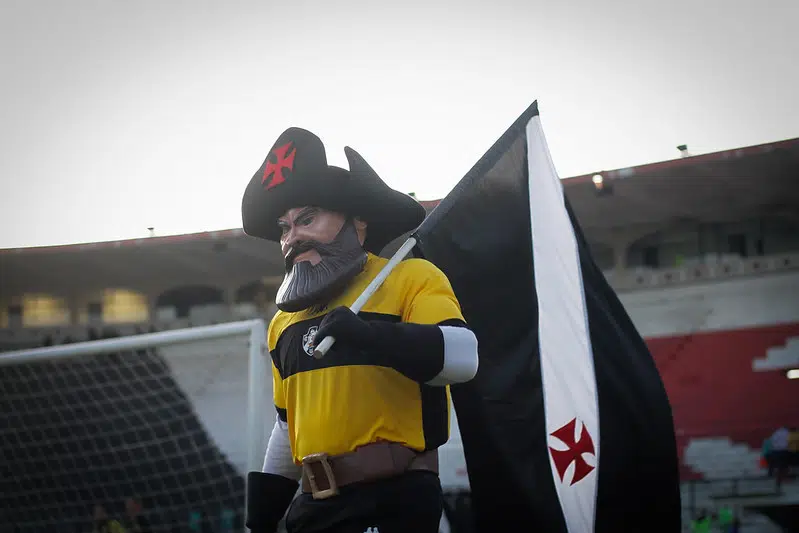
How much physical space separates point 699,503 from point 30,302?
12594 millimetres

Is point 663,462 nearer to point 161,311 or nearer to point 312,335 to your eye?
point 312,335

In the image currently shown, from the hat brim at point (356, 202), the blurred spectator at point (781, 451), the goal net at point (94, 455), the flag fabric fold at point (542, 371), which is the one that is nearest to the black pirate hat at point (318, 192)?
the hat brim at point (356, 202)

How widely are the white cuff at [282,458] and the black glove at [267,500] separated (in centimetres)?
2

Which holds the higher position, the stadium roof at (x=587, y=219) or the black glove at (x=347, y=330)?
the stadium roof at (x=587, y=219)

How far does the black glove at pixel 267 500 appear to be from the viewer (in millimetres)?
2678

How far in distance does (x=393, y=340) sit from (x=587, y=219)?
45.6ft

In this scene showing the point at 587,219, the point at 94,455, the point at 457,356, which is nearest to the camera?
the point at 457,356

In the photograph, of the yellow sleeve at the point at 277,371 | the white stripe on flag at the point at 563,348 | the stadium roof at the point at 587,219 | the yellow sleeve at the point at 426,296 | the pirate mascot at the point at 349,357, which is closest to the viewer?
the pirate mascot at the point at 349,357

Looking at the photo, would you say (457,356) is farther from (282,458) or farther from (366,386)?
(282,458)

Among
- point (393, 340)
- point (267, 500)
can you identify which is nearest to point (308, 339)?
point (393, 340)

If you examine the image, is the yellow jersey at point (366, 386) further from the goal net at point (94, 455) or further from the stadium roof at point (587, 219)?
the stadium roof at point (587, 219)

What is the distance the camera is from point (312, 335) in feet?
8.13

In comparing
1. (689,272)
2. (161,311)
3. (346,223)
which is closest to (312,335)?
(346,223)

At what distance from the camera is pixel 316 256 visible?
8.34ft
